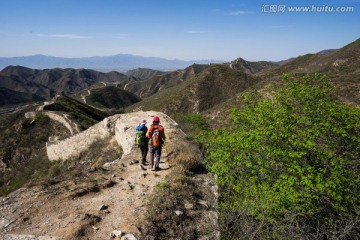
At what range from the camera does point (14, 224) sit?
8.85 meters

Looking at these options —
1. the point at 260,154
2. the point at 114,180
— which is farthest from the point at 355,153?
the point at 114,180

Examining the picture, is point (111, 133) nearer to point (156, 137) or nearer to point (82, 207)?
point (156, 137)

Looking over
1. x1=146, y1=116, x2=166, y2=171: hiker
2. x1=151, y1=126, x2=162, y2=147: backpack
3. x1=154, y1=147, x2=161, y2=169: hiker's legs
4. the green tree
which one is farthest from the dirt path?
the green tree

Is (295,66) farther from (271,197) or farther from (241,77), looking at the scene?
(271,197)

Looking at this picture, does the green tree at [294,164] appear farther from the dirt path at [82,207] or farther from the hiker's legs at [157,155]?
the dirt path at [82,207]

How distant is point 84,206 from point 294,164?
869 cm

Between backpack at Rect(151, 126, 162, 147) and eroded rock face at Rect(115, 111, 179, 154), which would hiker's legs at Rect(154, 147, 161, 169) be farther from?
eroded rock face at Rect(115, 111, 179, 154)

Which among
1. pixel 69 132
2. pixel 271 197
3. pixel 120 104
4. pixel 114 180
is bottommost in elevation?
pixel 120 104

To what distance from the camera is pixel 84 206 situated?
33.2 feet

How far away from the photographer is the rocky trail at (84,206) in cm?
845

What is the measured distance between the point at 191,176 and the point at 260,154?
12.9 ft

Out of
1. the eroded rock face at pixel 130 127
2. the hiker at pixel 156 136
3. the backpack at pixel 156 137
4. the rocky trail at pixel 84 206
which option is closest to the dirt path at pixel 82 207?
the rocky trail at pixel 84 206

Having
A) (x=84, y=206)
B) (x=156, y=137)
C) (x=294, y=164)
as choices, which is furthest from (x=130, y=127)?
(x=294, y=164)

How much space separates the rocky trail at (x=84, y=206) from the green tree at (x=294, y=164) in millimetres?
3581
